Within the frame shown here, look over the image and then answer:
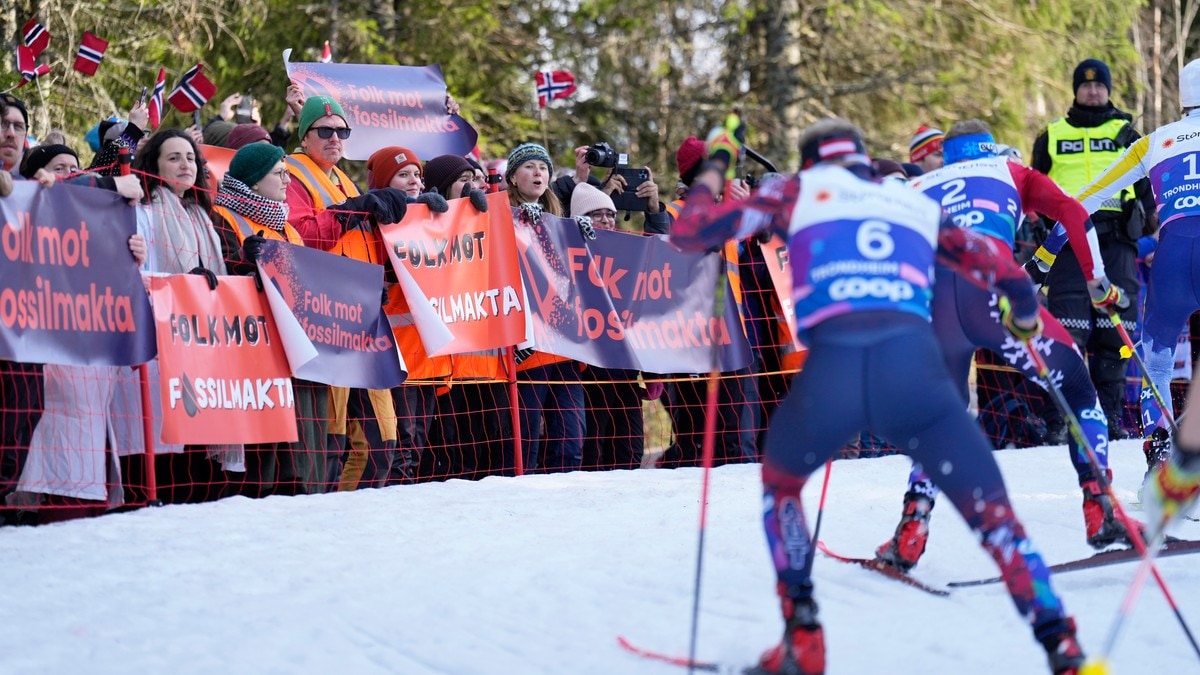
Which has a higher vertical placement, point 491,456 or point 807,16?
point 807,16

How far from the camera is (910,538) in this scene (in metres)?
6.18

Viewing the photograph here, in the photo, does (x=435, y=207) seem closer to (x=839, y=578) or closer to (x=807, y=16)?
(x=839, y=578)

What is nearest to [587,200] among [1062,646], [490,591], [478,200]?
[478,200]

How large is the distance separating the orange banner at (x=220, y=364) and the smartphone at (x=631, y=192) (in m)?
3.01

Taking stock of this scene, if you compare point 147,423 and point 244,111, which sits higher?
point 244,111

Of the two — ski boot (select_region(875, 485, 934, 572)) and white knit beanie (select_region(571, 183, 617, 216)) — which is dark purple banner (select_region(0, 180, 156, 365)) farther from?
ski boot (select_region(875, 485, 934, 572))

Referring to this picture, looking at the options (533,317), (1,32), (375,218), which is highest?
(1,32)

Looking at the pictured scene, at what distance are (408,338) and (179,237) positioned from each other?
152 cm

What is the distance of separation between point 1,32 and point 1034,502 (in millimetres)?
9531

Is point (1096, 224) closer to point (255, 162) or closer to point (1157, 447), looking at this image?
point (1157, 447)

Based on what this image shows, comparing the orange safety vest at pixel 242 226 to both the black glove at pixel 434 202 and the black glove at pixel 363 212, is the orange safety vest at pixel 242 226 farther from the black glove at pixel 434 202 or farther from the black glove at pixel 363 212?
the black glove at pixel 434 202

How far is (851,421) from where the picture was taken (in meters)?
Answer: 4.54

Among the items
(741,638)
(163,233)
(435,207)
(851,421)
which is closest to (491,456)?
(435,207)

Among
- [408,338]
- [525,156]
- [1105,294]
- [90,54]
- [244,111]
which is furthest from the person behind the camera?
[244,111]
